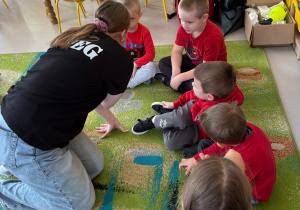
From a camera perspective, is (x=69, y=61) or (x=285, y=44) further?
(x=285, y=44)

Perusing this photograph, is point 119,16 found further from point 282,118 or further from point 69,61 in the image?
point 282,118

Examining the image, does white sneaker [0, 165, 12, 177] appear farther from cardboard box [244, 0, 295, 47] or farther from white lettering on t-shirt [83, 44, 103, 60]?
cardboard box [244, 0, 295, 47]

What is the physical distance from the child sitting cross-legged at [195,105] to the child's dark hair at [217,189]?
0.64 m

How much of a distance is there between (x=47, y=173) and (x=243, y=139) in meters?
0.81

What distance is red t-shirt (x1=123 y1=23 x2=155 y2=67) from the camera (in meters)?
1.84

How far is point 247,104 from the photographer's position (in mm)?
1680

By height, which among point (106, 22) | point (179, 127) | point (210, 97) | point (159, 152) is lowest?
point (159, 152)

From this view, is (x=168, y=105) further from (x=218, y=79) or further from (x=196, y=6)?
(x=196, y=6)

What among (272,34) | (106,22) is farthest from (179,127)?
(272,34)

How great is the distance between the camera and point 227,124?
104cm

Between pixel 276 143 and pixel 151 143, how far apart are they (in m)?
0.69

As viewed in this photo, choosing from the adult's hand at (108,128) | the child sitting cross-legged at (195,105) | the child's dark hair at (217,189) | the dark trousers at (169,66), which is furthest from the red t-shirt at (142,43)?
the child's dark hair at (217,189)

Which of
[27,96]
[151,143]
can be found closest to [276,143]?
[151,143]

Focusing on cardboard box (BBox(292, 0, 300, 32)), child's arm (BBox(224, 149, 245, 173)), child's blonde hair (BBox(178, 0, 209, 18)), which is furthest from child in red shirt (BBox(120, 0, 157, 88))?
cardboard box (BBox(292, 0, 300, 32))
